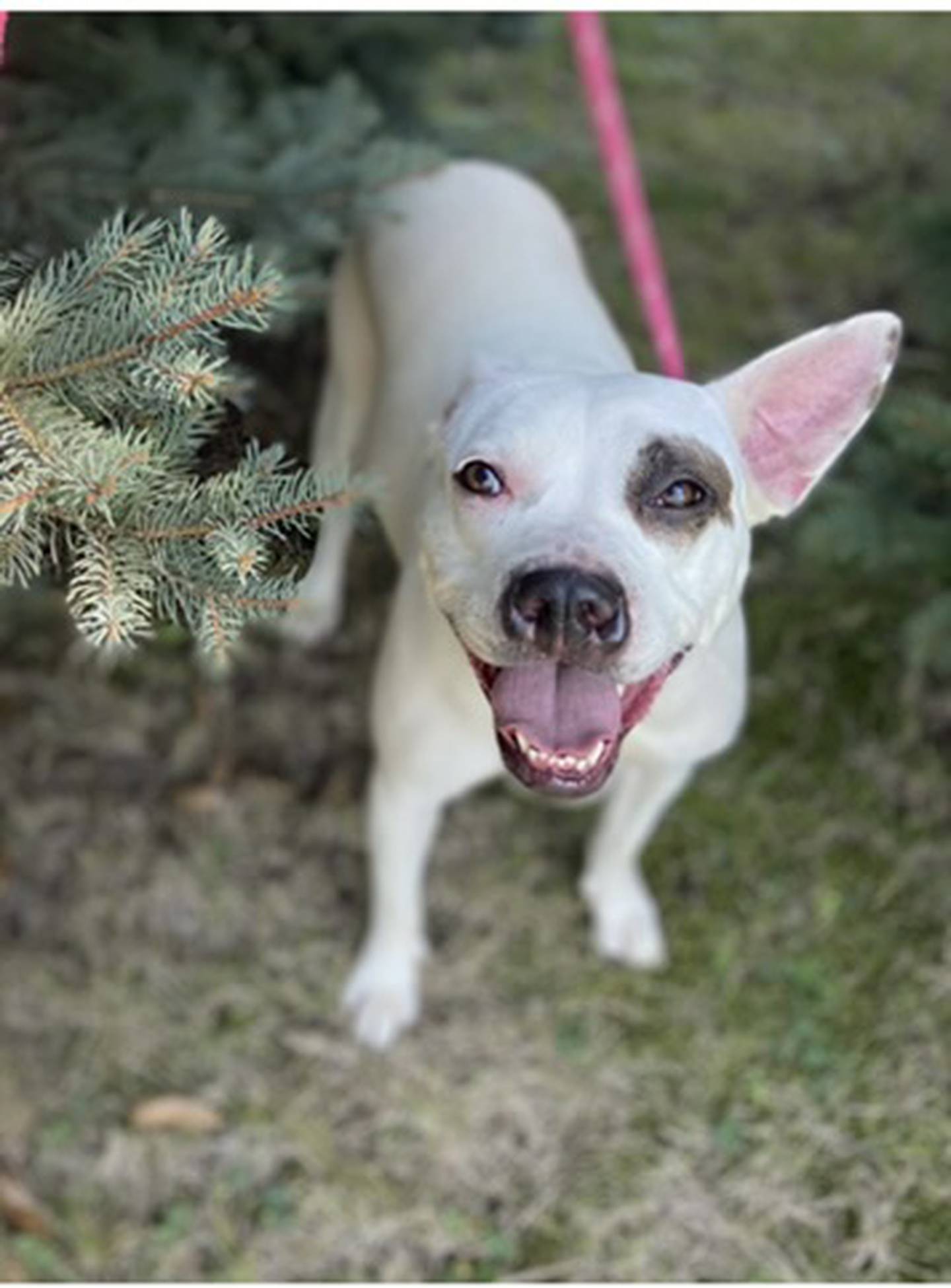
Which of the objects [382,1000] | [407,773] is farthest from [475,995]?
[407,773]

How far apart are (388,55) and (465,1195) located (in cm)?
253

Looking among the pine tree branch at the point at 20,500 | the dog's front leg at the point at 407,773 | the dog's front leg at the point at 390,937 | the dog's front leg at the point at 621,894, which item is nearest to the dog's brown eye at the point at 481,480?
the dog's front leg at the point at 407,773

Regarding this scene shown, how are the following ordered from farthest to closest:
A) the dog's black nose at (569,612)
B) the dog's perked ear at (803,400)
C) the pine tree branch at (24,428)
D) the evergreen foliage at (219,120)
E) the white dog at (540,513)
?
the evergreen foliage at (219,120) → the dog's perked ear at (803,400) → the white dog at (540,513) → the dog's black nose at (569,612) → the pine tree branch at (24,428)

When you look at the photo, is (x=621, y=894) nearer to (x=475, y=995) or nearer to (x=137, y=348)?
(x=475, y=995)

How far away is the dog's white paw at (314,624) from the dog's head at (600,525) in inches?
65.0

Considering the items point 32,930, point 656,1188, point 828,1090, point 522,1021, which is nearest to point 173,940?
point 32,930

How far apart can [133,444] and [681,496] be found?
74 centimetres

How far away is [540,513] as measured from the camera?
6.82 feet

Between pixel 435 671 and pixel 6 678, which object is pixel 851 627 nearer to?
pixel 435 671

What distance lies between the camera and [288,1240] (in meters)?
3.00

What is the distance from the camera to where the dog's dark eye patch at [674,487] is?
208 cm

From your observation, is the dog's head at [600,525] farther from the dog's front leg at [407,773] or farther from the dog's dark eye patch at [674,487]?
the dog's front leg at [407,773]

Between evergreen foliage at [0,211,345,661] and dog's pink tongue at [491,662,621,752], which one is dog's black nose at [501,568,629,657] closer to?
dog's pink tongue at [491,662,621,752]

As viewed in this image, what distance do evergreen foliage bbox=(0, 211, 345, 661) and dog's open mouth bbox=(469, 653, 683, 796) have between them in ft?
1.47
